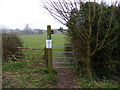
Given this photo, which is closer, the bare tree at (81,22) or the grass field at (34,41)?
the bare tree at (81,22)

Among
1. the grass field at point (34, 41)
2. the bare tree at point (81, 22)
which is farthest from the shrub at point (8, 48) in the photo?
the bare tree at point (81, 22)

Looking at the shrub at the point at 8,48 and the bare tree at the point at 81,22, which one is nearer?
the bare tree at the point at 81,22

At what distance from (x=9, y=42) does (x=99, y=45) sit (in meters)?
6.17

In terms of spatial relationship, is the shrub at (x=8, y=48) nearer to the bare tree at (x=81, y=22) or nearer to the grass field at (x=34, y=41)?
the grass field at (x=34, y=41)

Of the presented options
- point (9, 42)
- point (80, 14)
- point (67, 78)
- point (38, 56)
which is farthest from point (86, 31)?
point (9, 42)

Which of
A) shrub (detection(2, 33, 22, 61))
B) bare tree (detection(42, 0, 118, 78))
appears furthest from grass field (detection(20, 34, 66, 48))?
bare tree (detection(42, 0, 118, 78))

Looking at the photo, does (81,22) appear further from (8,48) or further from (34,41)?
(34,41)

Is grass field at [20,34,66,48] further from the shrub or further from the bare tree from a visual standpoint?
the bare tree

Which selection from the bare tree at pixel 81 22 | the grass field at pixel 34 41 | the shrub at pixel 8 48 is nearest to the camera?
the bare tree at pixel 81 22

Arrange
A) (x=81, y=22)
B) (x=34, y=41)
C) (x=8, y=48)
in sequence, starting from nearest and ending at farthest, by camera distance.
Answer: (x=81, y=22) < (x=8, y=48) < (x=34, y=41)

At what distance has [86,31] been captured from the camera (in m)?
5.25

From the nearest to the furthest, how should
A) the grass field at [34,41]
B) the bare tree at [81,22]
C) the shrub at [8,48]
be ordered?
the bare tree at [81,22] → the shrub at [8,48] → the grass field at [34,41]

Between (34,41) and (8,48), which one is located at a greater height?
(34,41)

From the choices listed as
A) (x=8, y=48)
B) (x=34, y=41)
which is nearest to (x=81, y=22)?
(x=8, y=48)
